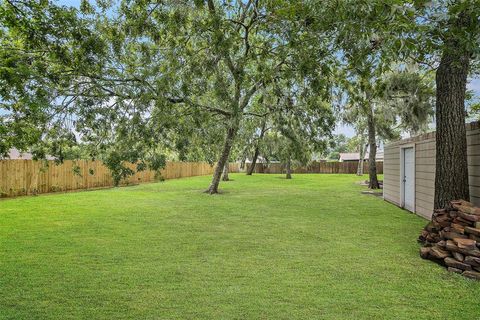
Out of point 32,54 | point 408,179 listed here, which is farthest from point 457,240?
point 32,54

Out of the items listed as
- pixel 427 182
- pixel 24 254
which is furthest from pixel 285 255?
pixel 427 182

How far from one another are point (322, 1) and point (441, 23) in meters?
1.08

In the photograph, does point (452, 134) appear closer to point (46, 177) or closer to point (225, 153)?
point (225, 153)

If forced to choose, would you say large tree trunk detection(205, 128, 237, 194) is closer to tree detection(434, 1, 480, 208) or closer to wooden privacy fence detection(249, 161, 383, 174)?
tree detection(434, 1, 480, 208)

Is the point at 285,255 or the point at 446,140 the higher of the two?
the point at 446,140

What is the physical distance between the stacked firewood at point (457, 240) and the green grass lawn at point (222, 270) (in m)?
0.17

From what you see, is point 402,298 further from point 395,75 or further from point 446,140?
point 395,75

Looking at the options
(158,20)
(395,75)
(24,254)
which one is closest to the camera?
(24,254)

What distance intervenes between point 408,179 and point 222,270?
683 cm

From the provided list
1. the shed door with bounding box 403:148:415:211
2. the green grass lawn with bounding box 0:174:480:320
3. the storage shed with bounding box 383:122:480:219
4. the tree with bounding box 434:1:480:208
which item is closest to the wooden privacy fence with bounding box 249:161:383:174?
the storage shed with bounding box 383:122:480:219

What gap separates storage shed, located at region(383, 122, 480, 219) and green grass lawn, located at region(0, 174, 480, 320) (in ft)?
2.84

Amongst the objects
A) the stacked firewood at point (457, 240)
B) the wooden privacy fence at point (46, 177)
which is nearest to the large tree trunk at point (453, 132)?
the stacked firewood at point (457, 240)

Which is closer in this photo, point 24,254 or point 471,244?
point 471,244

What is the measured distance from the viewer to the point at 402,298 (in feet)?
10.4
